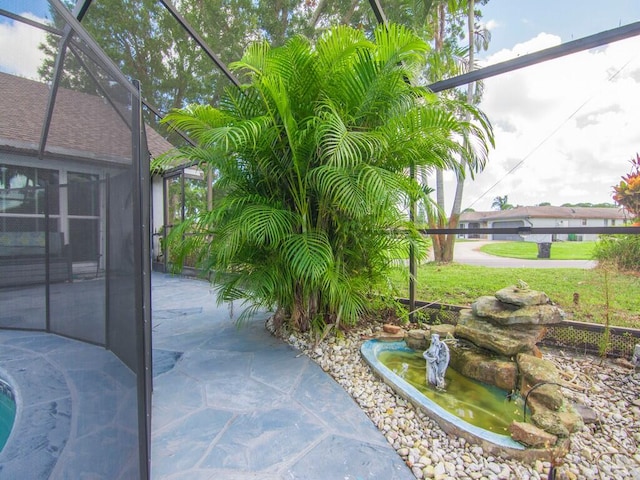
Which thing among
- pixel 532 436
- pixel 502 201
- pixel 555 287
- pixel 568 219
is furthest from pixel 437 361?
pixel 502 201

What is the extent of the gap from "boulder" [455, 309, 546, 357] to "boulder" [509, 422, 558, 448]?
0.76m

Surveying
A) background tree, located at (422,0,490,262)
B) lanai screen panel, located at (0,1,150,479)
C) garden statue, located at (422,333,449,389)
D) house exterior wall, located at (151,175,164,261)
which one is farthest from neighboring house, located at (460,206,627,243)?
house exterior wall, located at (151,175,164,261)

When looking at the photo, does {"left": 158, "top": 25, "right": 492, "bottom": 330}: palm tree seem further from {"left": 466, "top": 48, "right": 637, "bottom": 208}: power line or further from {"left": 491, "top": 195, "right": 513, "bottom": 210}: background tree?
{"left": 491, "top": 195, "right": 513, "bottom": 210}: background tree

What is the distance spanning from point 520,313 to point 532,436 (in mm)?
1019

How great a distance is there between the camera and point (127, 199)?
1175 mm

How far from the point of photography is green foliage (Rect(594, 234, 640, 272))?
340cm

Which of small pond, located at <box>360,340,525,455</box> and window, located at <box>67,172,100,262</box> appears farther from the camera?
small pond, located at <box>360,340,525,455</box>

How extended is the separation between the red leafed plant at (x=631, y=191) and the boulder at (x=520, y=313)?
4.09 feet

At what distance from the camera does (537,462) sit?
153 cm

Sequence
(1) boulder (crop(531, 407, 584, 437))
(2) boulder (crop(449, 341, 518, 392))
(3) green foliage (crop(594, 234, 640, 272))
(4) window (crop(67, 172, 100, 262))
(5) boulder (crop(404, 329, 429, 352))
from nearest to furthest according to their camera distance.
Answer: (4) window (crop(67, 172, 100, 262)) → (1) boulder (crop(531, 407, 584, 437)) → (2) boulder (crop(449, 341, 518, 392)) → (5) boulder (crop(404, 329, 429, 352)) → (3) green foliage (crop(594, 234, 640, 272))

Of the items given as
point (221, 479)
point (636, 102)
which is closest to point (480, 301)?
point (636, 102)

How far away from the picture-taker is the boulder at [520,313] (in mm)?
2344

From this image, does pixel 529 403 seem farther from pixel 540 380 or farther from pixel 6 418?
pixel 6 418

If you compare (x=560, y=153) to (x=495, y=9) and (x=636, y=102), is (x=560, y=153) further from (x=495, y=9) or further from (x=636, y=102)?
(x=495, y=9)
